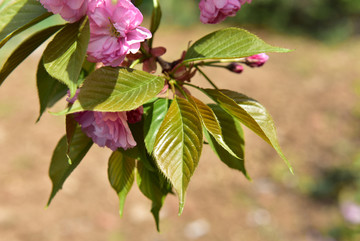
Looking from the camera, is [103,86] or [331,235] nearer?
[103,86]

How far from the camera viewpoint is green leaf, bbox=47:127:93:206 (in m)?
0.64

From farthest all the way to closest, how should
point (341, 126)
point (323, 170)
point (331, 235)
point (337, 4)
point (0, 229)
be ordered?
point (337, 4)
point (341, 126)
point (323, 170)
point (331, 235)
point (0, 229)

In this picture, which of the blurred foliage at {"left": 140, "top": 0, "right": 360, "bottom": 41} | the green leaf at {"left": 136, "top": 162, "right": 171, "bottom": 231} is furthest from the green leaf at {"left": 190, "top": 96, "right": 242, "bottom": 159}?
the blurred foliage at {"left": 140, "top": 0, "right": 360, "bottom": 41}

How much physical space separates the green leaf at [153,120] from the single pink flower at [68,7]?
0.51ft

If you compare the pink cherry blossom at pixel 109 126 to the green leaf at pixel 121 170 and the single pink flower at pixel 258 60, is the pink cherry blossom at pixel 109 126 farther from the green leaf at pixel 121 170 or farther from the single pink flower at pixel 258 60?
the single pink flower at pixel 258 60

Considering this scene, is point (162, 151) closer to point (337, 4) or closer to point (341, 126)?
point (341, 126)

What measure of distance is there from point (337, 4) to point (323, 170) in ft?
12.7

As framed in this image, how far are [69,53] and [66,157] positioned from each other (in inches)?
8.2

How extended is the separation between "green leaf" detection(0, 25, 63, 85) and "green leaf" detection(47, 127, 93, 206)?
13 cm

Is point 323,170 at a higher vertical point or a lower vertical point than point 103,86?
lower

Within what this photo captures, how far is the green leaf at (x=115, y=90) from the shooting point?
0.49m

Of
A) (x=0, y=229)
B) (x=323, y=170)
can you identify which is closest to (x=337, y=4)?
(x=323, y=170)

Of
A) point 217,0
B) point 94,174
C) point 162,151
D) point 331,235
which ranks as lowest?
point 94,174

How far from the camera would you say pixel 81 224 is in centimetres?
289
